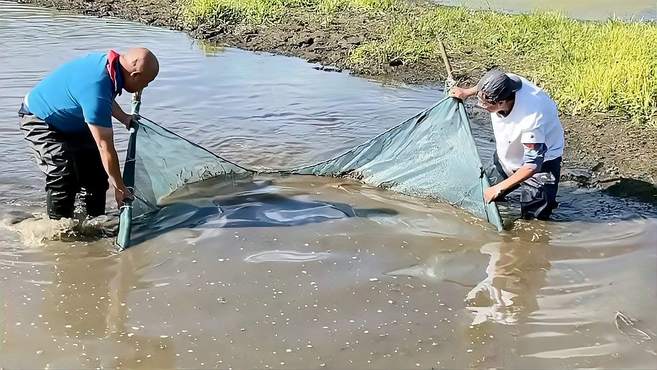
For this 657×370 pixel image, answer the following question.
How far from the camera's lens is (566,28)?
1060cm

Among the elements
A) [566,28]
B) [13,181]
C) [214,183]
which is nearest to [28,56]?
[13,181]

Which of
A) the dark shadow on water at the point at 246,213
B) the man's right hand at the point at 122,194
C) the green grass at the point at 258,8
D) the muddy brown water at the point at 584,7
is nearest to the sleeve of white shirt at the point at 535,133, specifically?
the dark shadow on water at the point at 246,213

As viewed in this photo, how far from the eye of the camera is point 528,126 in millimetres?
4812

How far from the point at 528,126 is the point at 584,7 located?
1074cm

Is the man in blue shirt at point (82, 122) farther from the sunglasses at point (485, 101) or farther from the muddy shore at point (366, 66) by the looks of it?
the muddy shore at point (366, 66)

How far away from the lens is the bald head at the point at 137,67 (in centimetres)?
431

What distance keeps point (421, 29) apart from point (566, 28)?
6.80 feet

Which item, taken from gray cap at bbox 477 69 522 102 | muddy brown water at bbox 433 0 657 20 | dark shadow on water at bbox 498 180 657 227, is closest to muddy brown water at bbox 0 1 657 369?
dark shadow on water at bbox 498 180 657 227

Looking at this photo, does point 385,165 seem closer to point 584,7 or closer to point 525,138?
point 525,138

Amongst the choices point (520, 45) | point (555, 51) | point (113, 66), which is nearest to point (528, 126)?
point (113, 66)

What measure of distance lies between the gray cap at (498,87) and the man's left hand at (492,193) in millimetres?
581

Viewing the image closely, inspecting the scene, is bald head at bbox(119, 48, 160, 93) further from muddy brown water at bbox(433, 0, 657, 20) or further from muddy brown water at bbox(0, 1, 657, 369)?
muddy brown water at bbox(433, 0, 657, 20)

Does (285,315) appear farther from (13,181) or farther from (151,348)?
(13,181)

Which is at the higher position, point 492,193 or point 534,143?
point 534,143
